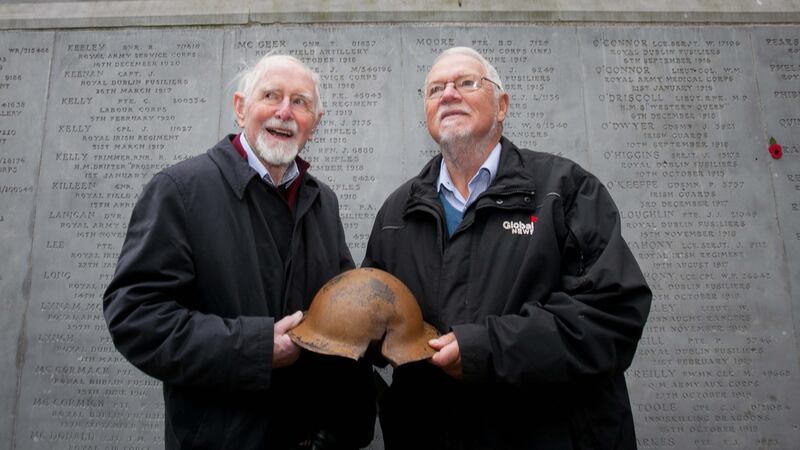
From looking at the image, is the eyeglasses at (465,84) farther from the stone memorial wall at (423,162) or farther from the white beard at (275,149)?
the stone memorial wall at (423,162)

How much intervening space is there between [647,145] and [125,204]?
5088 millimetres

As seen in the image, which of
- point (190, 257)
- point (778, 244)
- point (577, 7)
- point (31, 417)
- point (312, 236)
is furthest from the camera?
point (577, 7)

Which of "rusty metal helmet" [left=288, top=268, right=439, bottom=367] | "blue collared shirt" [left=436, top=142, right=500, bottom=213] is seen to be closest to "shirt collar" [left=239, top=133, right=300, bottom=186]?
"rusty metal helmet" [left=288, top=268, right=439, bottom=367]

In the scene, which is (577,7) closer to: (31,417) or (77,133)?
(77,133)

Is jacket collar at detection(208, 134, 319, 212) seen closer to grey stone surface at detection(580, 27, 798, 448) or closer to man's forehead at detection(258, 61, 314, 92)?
man's forehead at detection(258, 61, 314, 92)

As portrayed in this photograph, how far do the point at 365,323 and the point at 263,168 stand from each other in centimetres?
100

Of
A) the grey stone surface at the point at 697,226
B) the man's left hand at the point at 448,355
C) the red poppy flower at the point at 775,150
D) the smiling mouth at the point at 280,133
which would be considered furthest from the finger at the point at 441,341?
the red poppy flower at the point at 775,150

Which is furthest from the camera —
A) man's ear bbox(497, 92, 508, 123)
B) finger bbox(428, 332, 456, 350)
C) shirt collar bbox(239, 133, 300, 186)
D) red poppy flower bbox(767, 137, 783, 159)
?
red poppy flower bbox(767, 137, 783, 159)

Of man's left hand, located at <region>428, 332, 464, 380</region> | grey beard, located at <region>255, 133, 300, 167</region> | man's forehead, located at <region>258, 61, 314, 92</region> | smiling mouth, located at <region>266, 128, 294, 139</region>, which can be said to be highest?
man's forehead, located at <region>258, 61, 314, 92</region>

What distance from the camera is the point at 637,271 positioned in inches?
91.7

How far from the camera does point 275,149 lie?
2648 millimetres

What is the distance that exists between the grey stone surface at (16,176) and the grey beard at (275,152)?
11.2ft

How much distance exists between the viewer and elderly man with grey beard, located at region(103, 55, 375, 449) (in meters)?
A: 2.11

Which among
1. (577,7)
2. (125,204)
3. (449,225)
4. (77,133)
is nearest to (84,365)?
(125,204)
